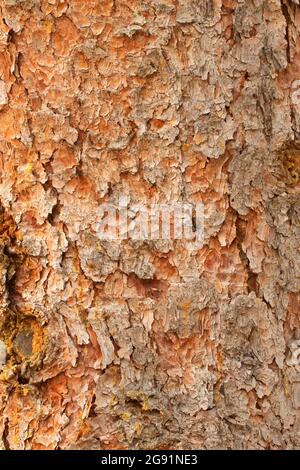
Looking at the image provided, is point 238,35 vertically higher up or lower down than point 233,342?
higher up

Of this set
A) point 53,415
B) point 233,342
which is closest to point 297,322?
point 233,342

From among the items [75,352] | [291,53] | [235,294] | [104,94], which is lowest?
[75,352]

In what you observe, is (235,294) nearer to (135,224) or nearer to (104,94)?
(135,224)

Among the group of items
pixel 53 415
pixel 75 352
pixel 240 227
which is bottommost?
pixel 53 415

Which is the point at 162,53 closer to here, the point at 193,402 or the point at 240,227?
the point at 240,227

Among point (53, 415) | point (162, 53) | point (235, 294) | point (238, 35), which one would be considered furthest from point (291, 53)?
point (53, 415)

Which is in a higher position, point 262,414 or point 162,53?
point 162,53
